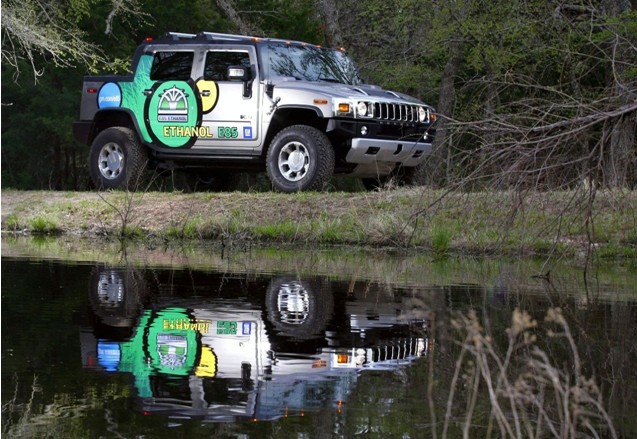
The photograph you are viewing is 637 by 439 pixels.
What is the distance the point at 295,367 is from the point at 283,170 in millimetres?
11342

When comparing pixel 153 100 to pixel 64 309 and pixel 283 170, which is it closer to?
pixel 283 170

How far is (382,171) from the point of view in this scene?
19203 mm

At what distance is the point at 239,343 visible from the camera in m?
8.04

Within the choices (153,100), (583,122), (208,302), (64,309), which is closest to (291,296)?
(208,302)

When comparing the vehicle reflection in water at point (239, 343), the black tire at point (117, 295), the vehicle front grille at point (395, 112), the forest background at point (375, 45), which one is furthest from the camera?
the forest background at point (375, 45)

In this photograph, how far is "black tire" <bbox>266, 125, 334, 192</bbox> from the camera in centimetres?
1792

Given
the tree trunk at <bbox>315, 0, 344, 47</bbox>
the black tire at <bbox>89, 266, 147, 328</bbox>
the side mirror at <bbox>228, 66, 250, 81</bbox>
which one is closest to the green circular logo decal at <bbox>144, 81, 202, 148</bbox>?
the side mirror at <bbox>228, 66, 250, 81</bbox>

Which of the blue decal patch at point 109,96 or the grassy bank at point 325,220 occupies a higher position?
the blue decal patch at point 109,96

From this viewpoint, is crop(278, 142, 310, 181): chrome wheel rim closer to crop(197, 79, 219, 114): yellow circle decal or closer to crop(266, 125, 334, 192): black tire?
crop(266, 125, 334, 192): black tire

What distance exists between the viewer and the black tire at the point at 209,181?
22188 mm

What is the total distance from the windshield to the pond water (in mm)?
6007

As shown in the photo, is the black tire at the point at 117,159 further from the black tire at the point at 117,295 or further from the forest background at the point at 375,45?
the black tire at the point at 117,295

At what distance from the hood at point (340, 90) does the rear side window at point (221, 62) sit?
30.0 inches

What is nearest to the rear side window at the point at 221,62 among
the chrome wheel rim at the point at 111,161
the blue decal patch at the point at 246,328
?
the chrome wheel rim at the point at 111,161
